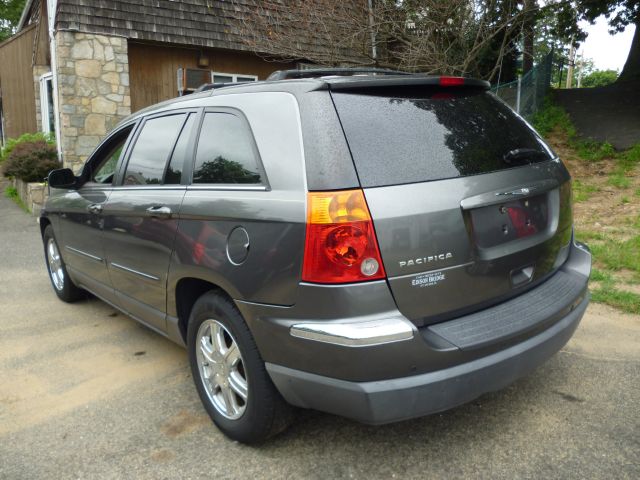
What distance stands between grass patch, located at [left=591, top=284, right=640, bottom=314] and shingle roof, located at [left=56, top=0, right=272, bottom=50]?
377 inches

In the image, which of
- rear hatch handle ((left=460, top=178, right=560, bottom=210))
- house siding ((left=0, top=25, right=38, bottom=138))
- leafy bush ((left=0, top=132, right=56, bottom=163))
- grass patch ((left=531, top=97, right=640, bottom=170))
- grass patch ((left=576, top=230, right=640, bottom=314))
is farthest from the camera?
house siding ((left=0, top=25, right=38, bottom=138))

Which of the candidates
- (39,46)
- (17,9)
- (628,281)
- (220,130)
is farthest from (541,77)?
(17,9)

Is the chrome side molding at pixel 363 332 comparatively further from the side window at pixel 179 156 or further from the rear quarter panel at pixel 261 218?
the side window at pixel 179 156

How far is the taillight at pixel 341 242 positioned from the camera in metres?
2.22

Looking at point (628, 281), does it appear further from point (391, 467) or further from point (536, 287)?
point (391, 467)

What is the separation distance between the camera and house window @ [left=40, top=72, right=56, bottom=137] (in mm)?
13476

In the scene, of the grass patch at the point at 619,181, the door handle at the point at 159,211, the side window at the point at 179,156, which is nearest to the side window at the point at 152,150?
the side window at the point at 179,156

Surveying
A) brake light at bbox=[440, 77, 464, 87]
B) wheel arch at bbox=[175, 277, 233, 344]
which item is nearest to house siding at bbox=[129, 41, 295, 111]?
wheel arch at bbox=[175, 277, 233, 344]

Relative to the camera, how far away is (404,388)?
2.22 metres

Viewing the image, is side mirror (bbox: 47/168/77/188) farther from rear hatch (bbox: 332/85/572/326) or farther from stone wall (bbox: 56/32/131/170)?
stone wall (bbox: 56/32/131/170)

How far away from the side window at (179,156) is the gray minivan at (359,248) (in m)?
0.01

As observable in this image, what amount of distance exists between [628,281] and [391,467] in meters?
3.49

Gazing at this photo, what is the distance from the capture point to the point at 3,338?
438 cm

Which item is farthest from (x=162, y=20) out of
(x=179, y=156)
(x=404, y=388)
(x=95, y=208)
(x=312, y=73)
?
(x=404, y=388)
